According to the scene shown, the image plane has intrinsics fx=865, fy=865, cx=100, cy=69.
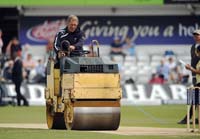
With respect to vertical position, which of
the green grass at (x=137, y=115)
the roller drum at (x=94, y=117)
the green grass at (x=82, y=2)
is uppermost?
the green grass at (x=82, y=2)

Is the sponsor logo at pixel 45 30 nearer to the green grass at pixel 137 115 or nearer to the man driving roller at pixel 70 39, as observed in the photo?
the green grass at pixel 137 115

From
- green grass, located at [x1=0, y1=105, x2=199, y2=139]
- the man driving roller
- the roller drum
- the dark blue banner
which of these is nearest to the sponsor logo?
the dark blue banner

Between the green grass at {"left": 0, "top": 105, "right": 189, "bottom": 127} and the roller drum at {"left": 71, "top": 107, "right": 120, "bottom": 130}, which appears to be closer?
the roller drum at {"left": 71, "top": 107, "right": 120, "bottom": 130}

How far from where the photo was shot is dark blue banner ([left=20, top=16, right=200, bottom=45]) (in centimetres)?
4238

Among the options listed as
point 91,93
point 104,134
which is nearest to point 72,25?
point 91,93

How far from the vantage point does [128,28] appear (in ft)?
141

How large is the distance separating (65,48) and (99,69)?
49.4 inches

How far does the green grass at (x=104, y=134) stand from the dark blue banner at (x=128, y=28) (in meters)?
9.00

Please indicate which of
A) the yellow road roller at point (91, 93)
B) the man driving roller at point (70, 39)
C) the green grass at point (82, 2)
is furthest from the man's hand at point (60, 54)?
the green grass at point (82, 2)

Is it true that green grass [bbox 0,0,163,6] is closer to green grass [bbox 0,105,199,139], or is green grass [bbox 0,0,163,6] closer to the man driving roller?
green grass [bbox 0,105,199,139]

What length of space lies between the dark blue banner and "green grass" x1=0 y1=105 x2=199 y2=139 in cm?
900

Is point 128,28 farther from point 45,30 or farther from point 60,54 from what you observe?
point 60,54

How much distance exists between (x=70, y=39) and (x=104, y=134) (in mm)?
3051

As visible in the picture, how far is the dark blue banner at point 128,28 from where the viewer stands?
42375 mm
